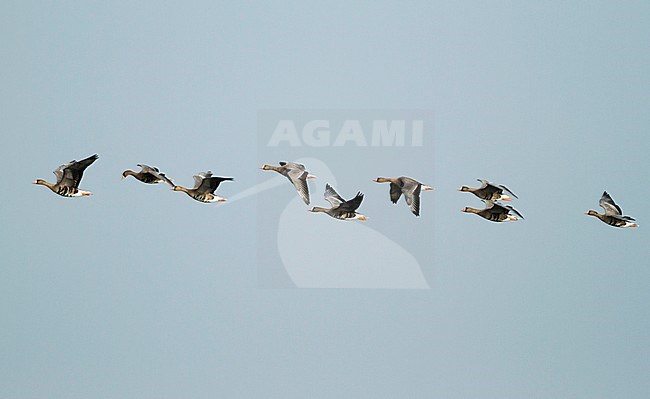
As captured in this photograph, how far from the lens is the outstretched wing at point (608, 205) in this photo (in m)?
38.7

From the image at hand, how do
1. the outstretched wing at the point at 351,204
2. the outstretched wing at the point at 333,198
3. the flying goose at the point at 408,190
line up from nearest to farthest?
the outstretched wing at the point at 351,204
the outstretched wing at the point at 333,198
the flying goose at the point at 408,190

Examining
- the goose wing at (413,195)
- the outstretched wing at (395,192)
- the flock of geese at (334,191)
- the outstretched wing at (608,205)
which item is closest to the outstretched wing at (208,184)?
the flock of geese at (334,191)

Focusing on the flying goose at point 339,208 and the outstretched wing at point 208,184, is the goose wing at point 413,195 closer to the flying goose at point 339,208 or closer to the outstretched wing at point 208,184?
the flying goose at point 339,208

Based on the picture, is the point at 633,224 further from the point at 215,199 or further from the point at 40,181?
the point at 40,181

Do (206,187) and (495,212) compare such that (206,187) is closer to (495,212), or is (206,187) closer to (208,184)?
(208,184)

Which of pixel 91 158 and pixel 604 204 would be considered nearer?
pixel 91 158

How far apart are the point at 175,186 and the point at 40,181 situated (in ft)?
9.78

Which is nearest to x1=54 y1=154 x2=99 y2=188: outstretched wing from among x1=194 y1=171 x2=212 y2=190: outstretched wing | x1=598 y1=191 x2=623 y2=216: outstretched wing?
x1=194 y1=171 x2=212 y2=190: outstretched wing

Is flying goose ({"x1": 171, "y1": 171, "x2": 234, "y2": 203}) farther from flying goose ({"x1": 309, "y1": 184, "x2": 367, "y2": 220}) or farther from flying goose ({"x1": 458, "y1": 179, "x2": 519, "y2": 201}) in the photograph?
flying goose ({"x1": 458, "y1": 179, "x2": 519, "y2": 201})

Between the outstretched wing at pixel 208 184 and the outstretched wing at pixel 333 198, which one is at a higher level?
the outstretched wing at pixel 208 184

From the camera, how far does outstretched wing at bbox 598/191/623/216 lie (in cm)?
3869

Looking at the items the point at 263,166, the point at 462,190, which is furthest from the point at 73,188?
the point at 462,190

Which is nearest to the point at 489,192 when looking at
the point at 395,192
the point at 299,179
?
the point at 395,192

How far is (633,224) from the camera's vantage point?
37.6 meters
